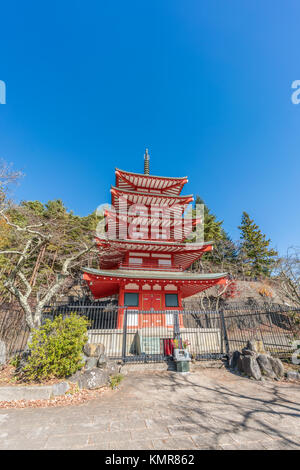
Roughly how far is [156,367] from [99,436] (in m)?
5.86

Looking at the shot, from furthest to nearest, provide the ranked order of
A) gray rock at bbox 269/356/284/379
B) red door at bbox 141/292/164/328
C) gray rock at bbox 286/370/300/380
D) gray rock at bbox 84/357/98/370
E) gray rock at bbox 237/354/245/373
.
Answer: red door at bbox 141/292/164/328
gray rock at bbox 237/354/245/373
gray rock at bbox 269/356/284/379
gray rock at bbox 286/370/300/380
gray rock at bbox 84/357/98/370

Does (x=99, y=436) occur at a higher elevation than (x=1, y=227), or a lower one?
lower

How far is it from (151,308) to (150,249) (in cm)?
448

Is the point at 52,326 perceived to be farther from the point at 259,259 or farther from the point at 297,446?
the point at 259,259

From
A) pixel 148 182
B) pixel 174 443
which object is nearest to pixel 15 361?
pixel 174 443

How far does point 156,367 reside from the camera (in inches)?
345

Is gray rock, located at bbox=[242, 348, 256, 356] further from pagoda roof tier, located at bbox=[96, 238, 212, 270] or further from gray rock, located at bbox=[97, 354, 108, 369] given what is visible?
pagoda roof tier, located at bbox=[96, 238, 212, 270]

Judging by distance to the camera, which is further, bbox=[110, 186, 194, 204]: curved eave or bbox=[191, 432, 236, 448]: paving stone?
bbox=[110, 186, 194, 204]: curved eave

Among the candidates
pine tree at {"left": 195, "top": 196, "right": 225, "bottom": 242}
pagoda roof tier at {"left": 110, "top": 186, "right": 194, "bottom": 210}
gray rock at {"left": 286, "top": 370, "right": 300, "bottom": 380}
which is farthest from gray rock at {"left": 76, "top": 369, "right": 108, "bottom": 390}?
pine tree at {"left": 195, "top": 196, "right": 225, "bottom": 242}

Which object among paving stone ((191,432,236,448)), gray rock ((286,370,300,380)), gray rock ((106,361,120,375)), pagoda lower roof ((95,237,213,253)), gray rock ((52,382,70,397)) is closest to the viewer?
paving stone ((191,432,236,448))

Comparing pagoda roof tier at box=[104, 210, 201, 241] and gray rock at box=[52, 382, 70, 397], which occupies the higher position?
pagoda roof tier at box=[104, 210, 201, 241]

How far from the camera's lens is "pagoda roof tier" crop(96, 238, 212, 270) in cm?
1469

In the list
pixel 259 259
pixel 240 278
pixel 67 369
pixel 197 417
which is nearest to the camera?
pixel 197 417
